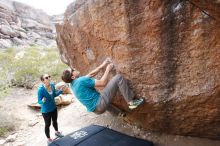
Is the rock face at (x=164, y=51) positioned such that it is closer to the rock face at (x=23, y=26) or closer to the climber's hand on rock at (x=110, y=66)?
the climber's hand on rock at (x=110, y=66)

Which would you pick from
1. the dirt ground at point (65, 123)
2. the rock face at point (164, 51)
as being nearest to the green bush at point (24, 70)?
the dirt ground at point (65, 123)

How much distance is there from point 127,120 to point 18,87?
6387 mm

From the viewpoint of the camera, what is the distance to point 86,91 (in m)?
4.69

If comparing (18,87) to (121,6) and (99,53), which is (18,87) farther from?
(121,6)

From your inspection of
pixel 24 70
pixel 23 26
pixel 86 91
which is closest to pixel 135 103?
pixel 86 91

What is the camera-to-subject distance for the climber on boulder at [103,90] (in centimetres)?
450

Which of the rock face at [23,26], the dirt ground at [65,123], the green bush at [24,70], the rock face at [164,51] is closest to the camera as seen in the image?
the rock face at [164,51]

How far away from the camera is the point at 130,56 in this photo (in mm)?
4309

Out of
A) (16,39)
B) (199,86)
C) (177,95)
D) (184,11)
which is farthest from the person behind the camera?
(16,39)

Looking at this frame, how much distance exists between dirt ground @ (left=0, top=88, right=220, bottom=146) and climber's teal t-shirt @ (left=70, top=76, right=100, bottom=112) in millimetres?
1468

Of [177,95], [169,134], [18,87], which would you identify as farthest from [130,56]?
[18,87]

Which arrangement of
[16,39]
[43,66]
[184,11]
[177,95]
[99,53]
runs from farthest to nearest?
[16,39], [43,66], [99,53], [177,95], [184,11]

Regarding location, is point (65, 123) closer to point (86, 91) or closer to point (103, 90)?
point (86, 91)

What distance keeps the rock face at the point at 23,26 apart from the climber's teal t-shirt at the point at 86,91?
16.7 metres
